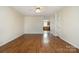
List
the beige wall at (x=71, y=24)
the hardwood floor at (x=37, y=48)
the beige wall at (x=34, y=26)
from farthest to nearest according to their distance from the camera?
the beige wall at (x=34, y=26)
the beige wall at (x=71, y=24)
the hardwood floor at (x=37, y=48)

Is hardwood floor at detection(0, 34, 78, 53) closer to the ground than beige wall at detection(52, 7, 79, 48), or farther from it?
closer to the ground

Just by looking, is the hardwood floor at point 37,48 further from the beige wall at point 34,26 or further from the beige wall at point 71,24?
the beige wall at point 34,26

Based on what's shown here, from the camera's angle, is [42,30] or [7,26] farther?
[42,30]

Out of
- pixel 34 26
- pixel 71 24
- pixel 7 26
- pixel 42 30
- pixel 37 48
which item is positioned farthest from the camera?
pixel 34 26

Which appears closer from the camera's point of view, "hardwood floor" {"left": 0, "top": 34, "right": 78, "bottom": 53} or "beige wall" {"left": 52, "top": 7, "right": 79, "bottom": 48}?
"hardwood floor" {"left": 0, "top": 34, "right": 78, "bottom": 53}

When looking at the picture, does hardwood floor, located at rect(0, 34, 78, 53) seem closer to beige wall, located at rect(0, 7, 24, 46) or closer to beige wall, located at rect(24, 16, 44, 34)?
beige wall, located at rect(0, 7, 24, 46)

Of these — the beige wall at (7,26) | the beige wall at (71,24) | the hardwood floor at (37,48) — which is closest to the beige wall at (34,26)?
the beige wall at (7,26)

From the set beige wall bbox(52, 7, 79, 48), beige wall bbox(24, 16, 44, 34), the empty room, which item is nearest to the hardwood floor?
the empty room

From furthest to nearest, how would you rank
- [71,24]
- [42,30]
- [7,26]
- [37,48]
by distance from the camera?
[42,30] < [7,26] < [71,24] < [37,48]

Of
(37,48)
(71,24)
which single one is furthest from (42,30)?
(37,48)

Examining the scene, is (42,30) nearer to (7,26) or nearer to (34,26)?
(7,26)

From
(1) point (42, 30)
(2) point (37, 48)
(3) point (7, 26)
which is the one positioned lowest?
(2) point (37, 48)
